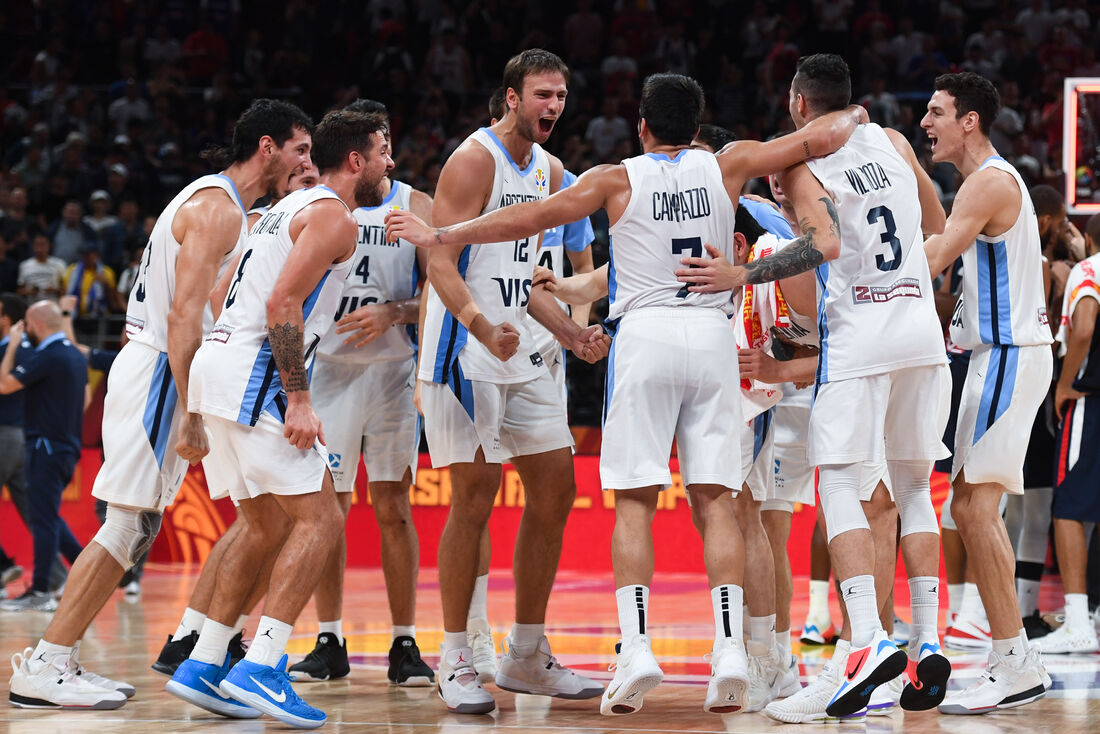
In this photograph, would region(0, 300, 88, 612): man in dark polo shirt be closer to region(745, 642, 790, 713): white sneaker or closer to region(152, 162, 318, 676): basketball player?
region(152, 162, 318, 676): basketball player

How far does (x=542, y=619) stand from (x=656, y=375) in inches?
62.7

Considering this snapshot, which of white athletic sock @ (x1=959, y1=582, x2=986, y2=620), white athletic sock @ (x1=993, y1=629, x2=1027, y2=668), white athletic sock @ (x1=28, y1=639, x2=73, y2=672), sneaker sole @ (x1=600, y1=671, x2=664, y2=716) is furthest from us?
white athletic sock @ (x1=959, y1=582, x2=986, y2=620)

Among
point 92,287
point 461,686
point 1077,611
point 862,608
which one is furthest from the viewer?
point 92,287

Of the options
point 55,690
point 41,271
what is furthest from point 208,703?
point 41,271

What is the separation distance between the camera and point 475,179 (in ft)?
19.9

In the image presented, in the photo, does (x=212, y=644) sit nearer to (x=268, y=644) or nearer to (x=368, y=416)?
(x=268, y=644)

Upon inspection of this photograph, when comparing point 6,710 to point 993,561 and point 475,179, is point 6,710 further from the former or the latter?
point 993,561

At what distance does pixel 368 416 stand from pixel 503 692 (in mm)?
1630

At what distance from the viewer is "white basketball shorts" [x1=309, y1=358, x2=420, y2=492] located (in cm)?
695

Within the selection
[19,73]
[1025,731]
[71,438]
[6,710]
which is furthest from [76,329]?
[1025,731]

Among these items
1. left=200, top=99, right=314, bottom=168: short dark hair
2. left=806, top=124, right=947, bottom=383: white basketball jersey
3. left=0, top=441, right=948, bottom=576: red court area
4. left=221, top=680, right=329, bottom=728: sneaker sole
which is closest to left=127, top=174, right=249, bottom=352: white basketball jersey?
left=200, top=99, right=314, bottom=168: short dark hair

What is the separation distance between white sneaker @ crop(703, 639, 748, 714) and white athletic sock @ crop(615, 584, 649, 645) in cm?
33

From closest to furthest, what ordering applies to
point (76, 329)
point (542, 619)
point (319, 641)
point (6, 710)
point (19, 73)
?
point (6, 710), point (542, 619), point (319, 641), point (76, 329), point (19, 73)

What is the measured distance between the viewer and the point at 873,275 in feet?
18.3
